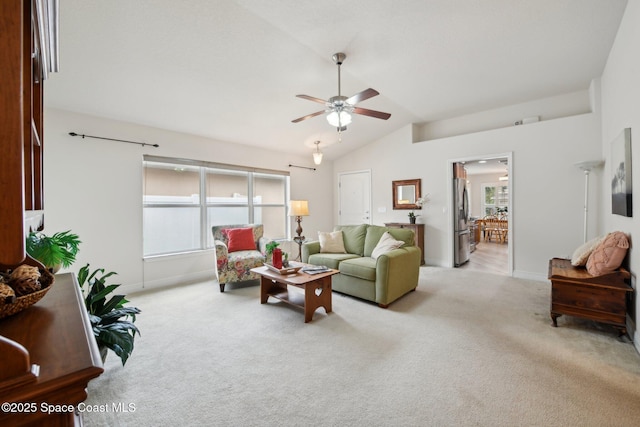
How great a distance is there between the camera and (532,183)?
14.1 feet

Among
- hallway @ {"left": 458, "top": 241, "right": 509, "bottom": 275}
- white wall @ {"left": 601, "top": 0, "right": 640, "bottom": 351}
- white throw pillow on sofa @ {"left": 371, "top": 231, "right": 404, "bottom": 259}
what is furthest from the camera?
hallway @ {"left": 458, "top": 241, "right": 509, "bottom": 275}

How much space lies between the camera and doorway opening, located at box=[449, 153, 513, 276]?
4746 mm

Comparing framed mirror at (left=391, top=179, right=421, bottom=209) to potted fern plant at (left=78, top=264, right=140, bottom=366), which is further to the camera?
framed mirror at (left=391, top=179, right=421, bottom=209)

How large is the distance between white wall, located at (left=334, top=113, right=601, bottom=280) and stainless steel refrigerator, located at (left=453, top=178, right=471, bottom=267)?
0.16 metres

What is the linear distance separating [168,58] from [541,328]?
4541 millimetres

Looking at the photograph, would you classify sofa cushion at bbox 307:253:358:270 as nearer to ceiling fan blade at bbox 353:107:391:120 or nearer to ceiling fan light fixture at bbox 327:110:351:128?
ceiling fan light fixture at bbox 327:110:351:128

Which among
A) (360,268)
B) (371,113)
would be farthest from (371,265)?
(371,113)

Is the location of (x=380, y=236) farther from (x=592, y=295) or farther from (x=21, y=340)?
(x=21, y=340)

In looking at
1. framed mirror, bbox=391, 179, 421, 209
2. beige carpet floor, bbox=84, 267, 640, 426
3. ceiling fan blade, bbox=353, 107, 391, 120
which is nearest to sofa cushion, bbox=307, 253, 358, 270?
beige carpet floor, bbox=84, 267, 640, 426

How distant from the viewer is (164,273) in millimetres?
4094

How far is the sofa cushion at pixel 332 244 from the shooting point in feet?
13.3

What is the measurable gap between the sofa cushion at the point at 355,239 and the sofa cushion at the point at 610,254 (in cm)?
246

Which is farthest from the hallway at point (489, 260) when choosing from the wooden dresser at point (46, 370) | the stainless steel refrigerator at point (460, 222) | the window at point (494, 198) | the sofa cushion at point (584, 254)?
the wooden dresser at point (46, 370)

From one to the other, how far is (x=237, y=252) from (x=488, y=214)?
9.37m
